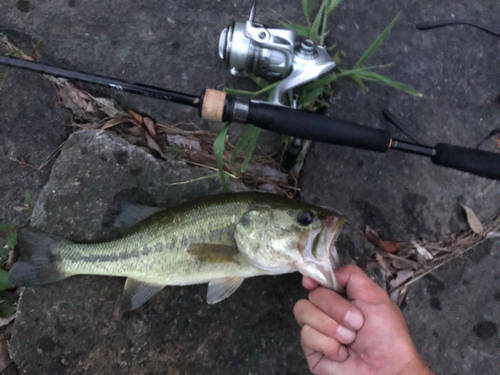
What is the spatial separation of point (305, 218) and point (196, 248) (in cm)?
85

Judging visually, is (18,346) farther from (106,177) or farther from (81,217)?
(106,177)

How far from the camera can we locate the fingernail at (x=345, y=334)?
2.25 meters

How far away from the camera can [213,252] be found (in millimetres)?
2570

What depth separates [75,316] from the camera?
280 centimetres

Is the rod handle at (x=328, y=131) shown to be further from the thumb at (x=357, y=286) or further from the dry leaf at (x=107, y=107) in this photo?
the dry leaf at (x=107, y=107)

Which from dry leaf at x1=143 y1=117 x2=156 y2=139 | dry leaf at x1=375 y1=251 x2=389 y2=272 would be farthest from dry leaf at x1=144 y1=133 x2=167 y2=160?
dry leaf at x1=375 y1=251 x2=389 y2=272

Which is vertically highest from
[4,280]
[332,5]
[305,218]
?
[332,5]

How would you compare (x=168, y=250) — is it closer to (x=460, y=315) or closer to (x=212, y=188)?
(x=212, y=188)

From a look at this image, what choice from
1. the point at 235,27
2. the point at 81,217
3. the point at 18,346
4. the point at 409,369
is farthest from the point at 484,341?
the point at 18,346

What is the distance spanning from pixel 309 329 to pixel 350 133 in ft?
4.68

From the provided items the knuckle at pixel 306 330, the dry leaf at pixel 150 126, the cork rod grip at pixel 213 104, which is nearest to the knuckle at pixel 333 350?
the knuckle at pixel 306 330

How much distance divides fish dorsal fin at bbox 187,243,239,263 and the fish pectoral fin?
19 centimetres

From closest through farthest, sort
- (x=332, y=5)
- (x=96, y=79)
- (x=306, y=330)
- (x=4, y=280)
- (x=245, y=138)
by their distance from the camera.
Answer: (x=306, y=330), (x=96, y=79), (x=4, y=280), (x=245, y=138), (x=332, y=5)

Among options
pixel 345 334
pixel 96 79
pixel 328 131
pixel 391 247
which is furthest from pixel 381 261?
pixel 96 79
